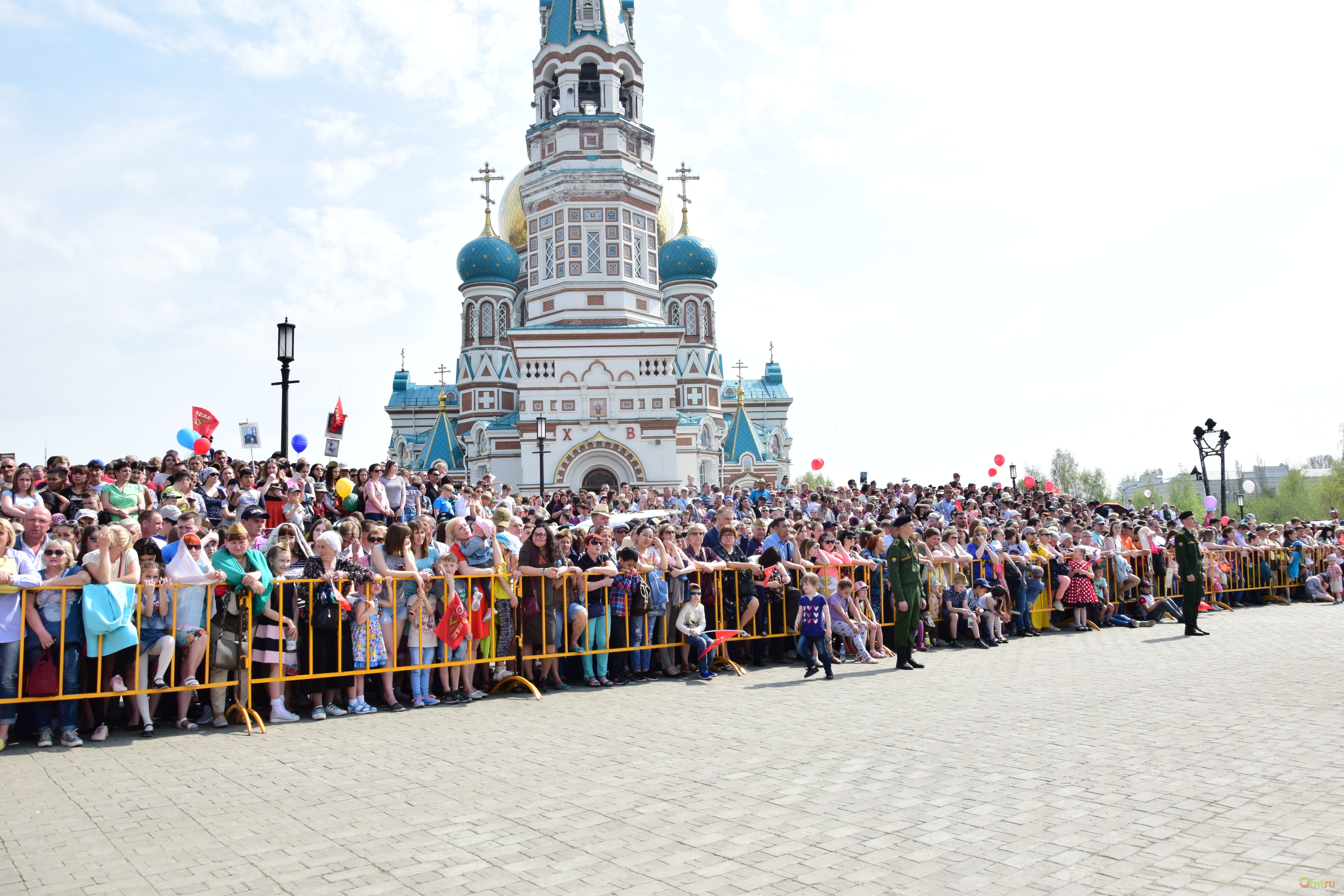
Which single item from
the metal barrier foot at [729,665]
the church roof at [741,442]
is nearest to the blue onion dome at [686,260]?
the church roof at [741,442]

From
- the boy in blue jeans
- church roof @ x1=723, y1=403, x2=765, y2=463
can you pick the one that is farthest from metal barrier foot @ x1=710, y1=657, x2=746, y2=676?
church roof @ x1=723, y1=403, x2=765, y2=463

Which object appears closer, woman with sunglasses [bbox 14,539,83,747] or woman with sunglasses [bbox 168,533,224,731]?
woman with sunglasses [bbox 14,539,83,747]

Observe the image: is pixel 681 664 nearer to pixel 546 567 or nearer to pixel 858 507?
pixel 546 567

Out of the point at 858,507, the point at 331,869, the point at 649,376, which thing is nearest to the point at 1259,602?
the point at 858,507

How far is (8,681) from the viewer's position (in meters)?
6.94

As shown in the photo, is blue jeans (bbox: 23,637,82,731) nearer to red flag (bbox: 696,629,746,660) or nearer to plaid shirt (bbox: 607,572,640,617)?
plaid shirt (bbox: 607,572,640,617)

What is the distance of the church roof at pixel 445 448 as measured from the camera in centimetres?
4988

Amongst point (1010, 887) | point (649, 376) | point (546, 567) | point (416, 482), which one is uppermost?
point (649, 376)

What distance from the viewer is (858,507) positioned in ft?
66.2

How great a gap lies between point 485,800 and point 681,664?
5440 millimetres

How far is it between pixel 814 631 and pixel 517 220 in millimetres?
48762

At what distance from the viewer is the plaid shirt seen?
401 inches

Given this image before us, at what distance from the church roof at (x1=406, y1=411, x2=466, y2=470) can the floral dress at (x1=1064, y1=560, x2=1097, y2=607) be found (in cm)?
3932

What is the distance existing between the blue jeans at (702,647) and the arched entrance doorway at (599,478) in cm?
3075
